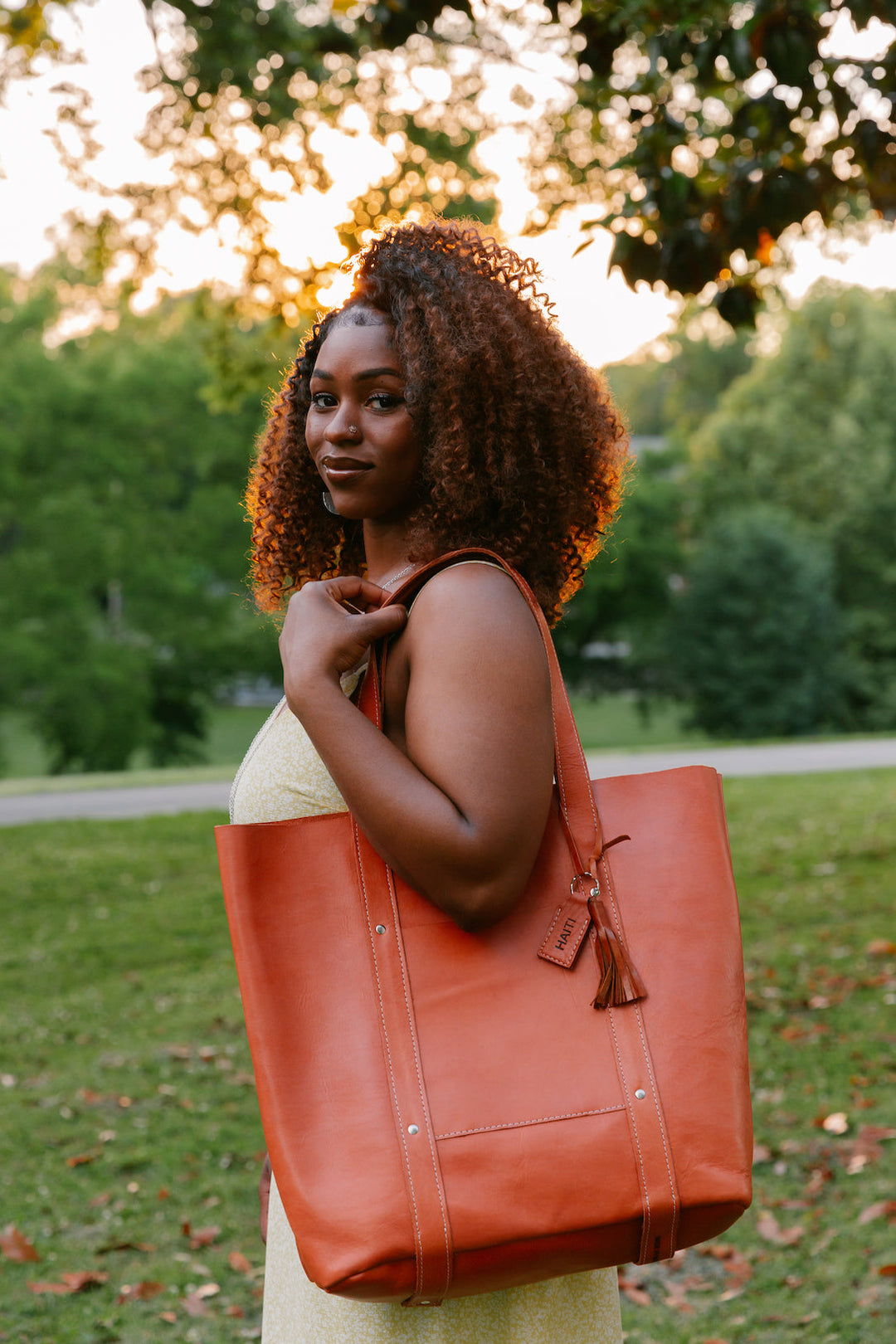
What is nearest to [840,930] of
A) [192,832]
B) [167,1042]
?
[167,1042]

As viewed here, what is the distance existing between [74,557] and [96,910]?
21.0m

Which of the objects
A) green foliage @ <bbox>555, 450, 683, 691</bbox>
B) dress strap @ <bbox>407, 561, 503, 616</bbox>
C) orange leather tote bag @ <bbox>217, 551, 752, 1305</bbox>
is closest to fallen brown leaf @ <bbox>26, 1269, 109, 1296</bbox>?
orange leather tote bag @ <bbox>217, 551, 752, 1305</bbox>

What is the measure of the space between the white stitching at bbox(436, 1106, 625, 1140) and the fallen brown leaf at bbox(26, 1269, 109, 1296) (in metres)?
3.30

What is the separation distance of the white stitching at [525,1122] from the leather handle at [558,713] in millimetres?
295

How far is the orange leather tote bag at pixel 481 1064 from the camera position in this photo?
1.51 meters

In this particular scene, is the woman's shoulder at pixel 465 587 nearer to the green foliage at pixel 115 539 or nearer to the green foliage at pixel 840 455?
the green foliage at pixel 115 539

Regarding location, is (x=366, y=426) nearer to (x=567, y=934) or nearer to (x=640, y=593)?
(x=567, y=934)

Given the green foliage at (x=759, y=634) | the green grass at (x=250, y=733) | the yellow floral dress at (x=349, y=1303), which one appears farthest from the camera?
the green foliage at (x=759, y=634)

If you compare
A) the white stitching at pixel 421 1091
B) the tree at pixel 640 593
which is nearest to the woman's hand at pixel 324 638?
the white stitching at pixel 421 1091

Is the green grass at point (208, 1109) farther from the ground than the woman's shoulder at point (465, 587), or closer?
closer

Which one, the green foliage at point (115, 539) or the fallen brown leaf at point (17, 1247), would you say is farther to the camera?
the green foliage at point (115, 539)

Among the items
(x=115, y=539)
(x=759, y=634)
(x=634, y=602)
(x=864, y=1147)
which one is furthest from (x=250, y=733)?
(x=864, y=1147)

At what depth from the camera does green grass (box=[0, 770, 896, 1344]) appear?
408cm

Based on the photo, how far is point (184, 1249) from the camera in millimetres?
4516
